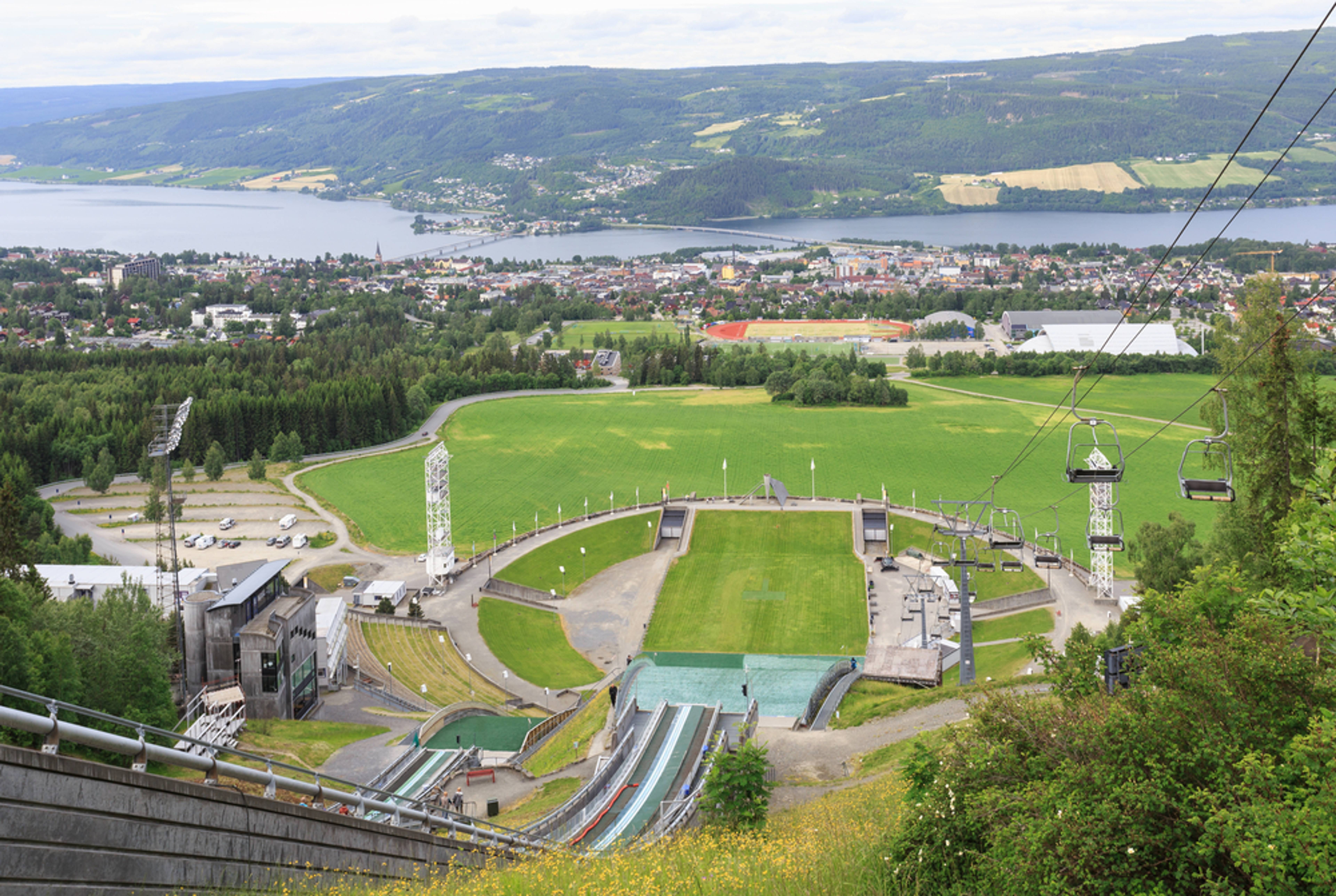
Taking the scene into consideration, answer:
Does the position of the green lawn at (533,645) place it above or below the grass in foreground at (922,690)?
below

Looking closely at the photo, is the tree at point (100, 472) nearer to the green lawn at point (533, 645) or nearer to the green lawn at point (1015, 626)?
the green lawn at point (533, 645)

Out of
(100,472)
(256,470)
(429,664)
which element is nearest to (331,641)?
(429,664)

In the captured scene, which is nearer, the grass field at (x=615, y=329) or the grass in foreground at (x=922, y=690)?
the grass in foreground at (x=922, y=690)

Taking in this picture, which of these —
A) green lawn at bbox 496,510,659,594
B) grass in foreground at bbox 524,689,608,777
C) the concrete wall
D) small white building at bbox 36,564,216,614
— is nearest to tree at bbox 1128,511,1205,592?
grass in foreground at bbox 524,689,608,777

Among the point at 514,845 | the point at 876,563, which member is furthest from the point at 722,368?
the point at 514,845

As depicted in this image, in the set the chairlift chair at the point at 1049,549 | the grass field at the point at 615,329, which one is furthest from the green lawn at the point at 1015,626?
the grass field at the point at 615,329
